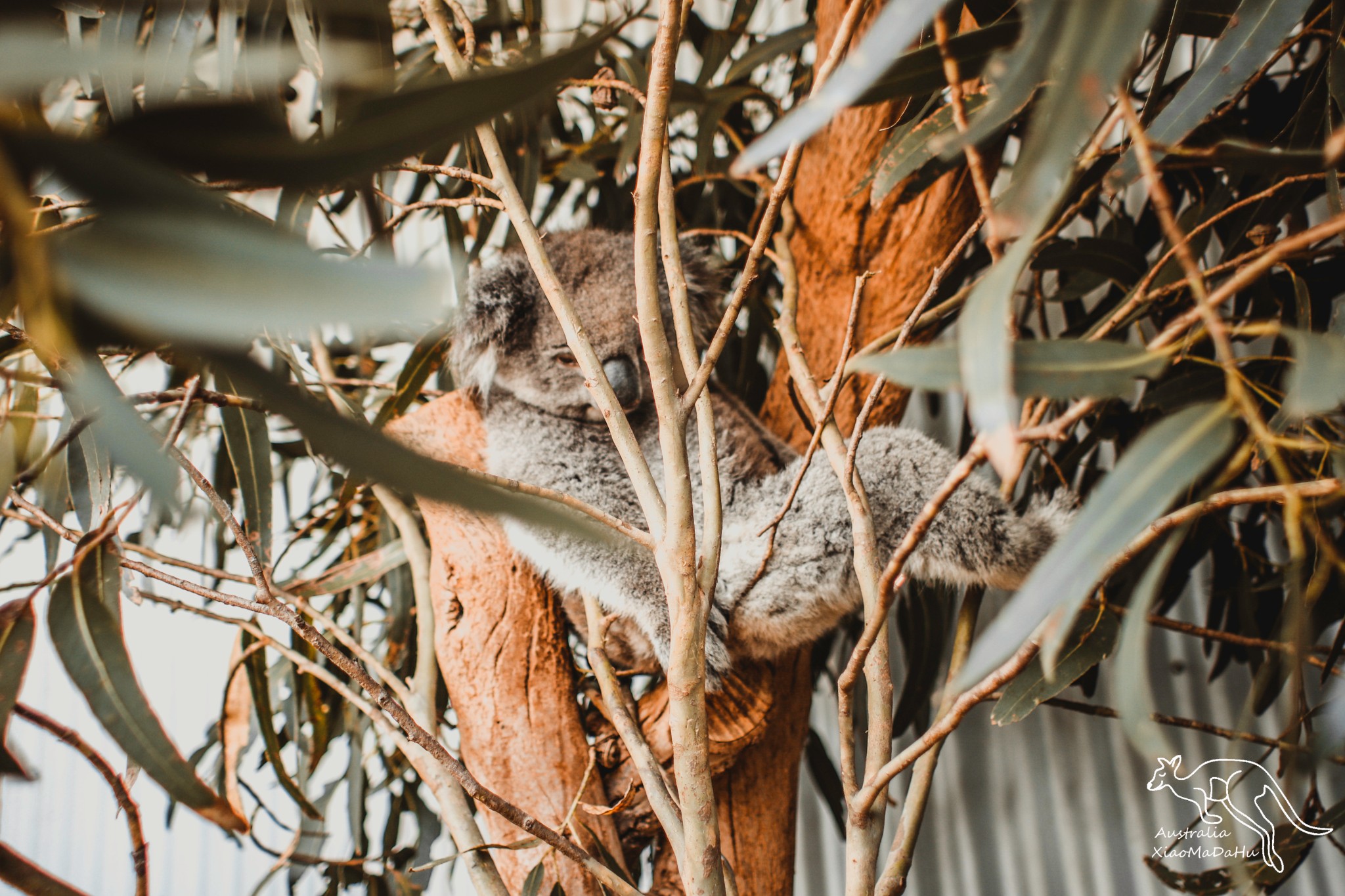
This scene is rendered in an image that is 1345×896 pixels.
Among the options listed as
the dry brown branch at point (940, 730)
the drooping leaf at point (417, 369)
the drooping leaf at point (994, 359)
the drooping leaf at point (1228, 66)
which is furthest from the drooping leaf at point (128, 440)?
the drooping leaf at point (417, 369)

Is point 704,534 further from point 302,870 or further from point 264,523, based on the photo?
point 302,870

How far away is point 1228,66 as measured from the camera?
740mm

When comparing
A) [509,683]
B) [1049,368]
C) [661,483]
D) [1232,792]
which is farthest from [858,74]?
[1232,792]

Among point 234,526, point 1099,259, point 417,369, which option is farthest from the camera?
point 417,369

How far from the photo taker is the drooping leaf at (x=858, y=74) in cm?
37

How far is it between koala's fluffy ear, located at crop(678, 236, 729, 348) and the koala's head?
0.15 m

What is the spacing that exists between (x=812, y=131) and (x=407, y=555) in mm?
1214

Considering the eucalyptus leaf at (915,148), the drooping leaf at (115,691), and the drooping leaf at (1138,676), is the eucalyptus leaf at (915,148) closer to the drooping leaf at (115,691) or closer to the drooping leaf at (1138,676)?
the drooping leaf at (1138,676)

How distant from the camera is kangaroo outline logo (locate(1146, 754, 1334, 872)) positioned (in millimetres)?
1007

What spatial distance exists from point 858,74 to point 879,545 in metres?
0.97

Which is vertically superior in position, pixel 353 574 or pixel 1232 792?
pixel 353 574

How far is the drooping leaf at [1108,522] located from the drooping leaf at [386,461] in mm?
205

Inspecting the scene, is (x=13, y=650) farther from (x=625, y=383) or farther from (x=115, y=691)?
(x=625, y=383)

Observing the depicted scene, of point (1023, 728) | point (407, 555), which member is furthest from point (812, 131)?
point (1023, 728)
